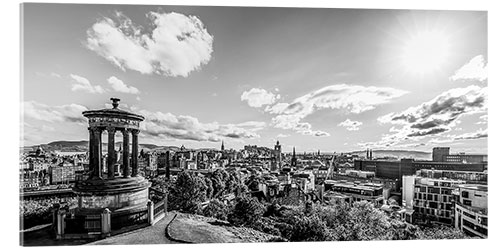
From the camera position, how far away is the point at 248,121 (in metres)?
4.02

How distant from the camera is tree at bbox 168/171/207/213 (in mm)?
4340

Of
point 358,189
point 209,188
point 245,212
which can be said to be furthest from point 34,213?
point 358,189

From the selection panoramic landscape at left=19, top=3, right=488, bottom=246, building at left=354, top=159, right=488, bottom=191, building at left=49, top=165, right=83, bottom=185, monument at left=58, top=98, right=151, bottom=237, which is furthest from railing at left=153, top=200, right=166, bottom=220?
building at left=354, top=159, right=488, bottom=191

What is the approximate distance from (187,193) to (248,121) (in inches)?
63.1

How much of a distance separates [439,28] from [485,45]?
76 centimetres

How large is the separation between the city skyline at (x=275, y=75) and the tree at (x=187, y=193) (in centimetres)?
75

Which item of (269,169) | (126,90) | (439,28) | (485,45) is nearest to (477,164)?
(485,45)

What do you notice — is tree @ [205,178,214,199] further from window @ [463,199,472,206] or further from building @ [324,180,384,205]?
window @ [463,199,472,206]

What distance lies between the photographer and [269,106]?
4043mm

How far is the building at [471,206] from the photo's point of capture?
154 inches

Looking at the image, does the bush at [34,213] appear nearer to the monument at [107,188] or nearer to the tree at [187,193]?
the monument at [107,188]

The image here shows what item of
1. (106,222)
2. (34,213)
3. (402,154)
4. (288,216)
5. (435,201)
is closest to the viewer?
(106,222)

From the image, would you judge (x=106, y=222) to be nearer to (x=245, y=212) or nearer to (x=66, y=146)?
(x=66, y=146)
